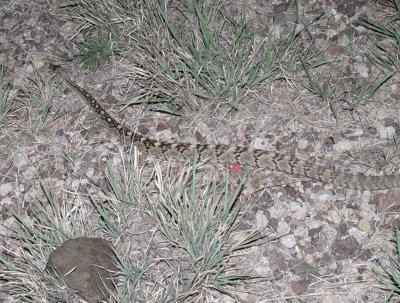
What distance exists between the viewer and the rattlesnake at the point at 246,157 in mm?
4992

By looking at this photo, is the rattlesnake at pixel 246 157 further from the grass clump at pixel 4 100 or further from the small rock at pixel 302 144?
the grass clump at pixel 4 100

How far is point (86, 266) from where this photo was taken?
14.9 feet

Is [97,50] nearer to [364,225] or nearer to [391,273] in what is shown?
[364,225]

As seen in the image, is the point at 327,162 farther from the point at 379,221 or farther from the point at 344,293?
the point at 344,293

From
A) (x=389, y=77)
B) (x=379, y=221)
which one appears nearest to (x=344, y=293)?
(x=379, y=221)

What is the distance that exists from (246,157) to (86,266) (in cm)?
185

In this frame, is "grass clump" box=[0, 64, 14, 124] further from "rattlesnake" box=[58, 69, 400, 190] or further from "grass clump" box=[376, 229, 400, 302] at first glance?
"grass clump" box=[376, 229, 400, 302]

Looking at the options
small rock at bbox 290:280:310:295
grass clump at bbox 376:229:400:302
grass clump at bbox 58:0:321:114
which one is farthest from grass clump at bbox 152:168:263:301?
grass clump at bbox 58:0:321:114

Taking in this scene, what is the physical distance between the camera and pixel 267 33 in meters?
6.52

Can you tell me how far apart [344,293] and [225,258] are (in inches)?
38.1

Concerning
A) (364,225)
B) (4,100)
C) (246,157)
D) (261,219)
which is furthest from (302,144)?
(4,100)

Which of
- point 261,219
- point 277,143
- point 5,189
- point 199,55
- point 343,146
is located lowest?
point 5,189

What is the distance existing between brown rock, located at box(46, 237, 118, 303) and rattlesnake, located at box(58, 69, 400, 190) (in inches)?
44.3

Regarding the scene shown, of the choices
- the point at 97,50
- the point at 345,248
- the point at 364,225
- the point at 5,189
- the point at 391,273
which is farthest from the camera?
the point at 97,50
